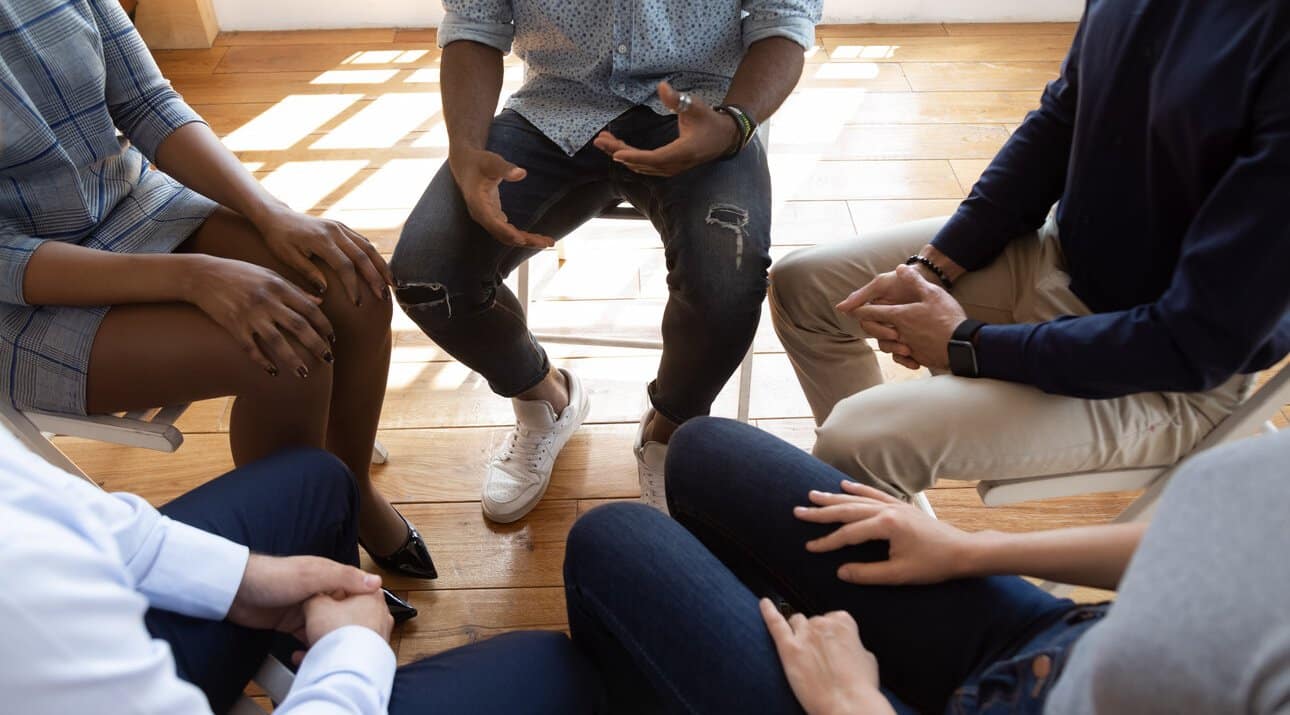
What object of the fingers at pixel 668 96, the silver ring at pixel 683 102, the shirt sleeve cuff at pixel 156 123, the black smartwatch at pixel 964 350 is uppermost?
the fingers at pixel 668 96

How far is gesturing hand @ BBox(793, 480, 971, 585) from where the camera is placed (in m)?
0.89

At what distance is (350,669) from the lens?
0.83 meters

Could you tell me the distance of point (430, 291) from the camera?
4.40ft

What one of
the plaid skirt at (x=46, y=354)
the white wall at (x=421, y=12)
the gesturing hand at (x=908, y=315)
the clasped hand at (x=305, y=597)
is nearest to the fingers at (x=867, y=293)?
the gesturing hand at (x=908, y=315)

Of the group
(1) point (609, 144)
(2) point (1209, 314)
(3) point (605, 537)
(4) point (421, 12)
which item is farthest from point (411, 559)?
A: (4) point (421, 12)

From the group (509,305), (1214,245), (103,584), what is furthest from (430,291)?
(1214,245)

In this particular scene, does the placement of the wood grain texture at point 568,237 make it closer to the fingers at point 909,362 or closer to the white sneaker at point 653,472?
the white sneaker at point 653,472

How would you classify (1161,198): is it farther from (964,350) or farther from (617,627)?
(617,627)

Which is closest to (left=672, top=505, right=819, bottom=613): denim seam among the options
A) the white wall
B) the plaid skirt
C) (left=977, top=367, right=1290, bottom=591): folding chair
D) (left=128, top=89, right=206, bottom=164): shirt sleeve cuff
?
(left=977, top=367, right=1290, bottom=591): folding chair

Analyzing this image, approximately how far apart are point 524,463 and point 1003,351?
34.1 inches

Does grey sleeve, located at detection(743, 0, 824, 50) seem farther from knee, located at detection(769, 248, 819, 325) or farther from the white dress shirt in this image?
the white dress shirt

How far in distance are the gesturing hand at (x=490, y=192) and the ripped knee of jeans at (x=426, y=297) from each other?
0.12 m

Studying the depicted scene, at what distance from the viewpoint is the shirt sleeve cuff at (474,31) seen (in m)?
1.42

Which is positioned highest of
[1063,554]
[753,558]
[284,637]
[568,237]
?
[1063,554]
